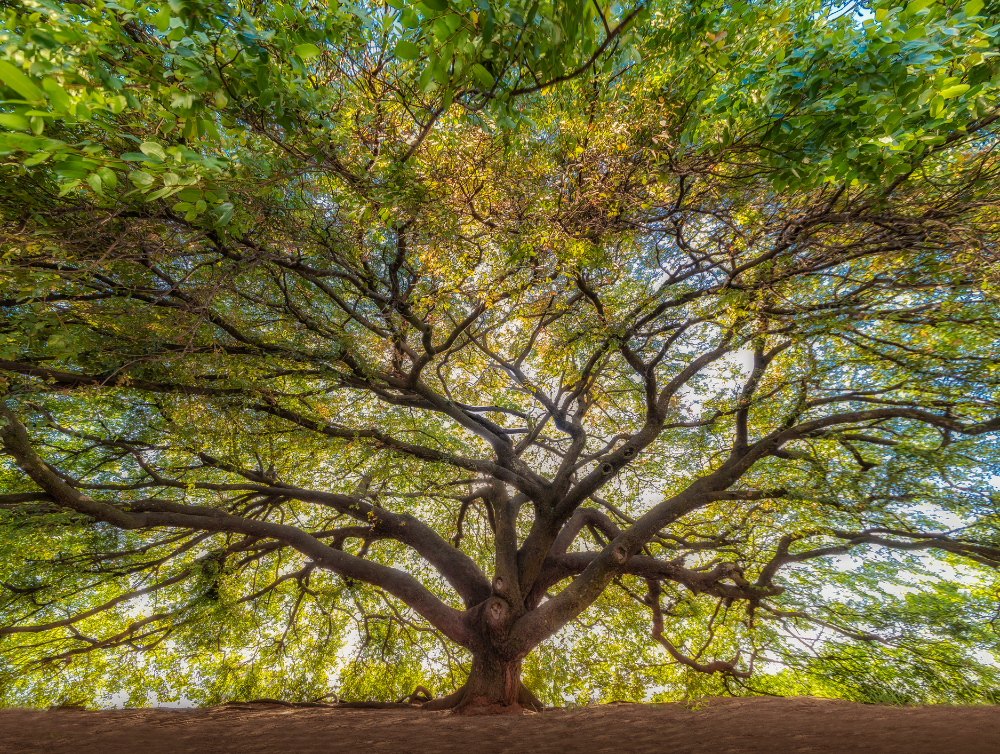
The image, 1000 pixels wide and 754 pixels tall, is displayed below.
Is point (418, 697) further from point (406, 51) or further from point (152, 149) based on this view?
point (406, 51)

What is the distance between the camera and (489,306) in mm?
4223

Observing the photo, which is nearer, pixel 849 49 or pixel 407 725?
pixel 849 49

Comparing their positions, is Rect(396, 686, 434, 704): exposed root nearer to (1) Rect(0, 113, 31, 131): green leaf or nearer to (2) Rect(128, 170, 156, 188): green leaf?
(2) Rect(128, 170, 156, 188): green leaf

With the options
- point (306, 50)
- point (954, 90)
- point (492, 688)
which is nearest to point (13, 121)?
point (306, 50)

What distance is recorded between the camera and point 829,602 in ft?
19.7

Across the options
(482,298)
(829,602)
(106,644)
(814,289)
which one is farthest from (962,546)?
(106,644)

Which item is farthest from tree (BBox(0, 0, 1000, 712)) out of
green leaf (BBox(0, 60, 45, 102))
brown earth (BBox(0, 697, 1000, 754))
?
brown earth (BBox(0, 697, 1000, 754))

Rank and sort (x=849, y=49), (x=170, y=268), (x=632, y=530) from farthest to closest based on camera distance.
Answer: (x=632, y=530), (x=170, y=268), (x=849, y=49)

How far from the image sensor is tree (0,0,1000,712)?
1.83m

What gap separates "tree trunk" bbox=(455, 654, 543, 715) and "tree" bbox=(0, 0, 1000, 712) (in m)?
0.07

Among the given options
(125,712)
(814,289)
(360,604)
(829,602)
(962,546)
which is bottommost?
(125,712)

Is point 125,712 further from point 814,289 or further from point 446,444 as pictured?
point 814,289

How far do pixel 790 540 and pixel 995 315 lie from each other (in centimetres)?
315

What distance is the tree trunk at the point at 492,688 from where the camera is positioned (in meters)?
5.73
